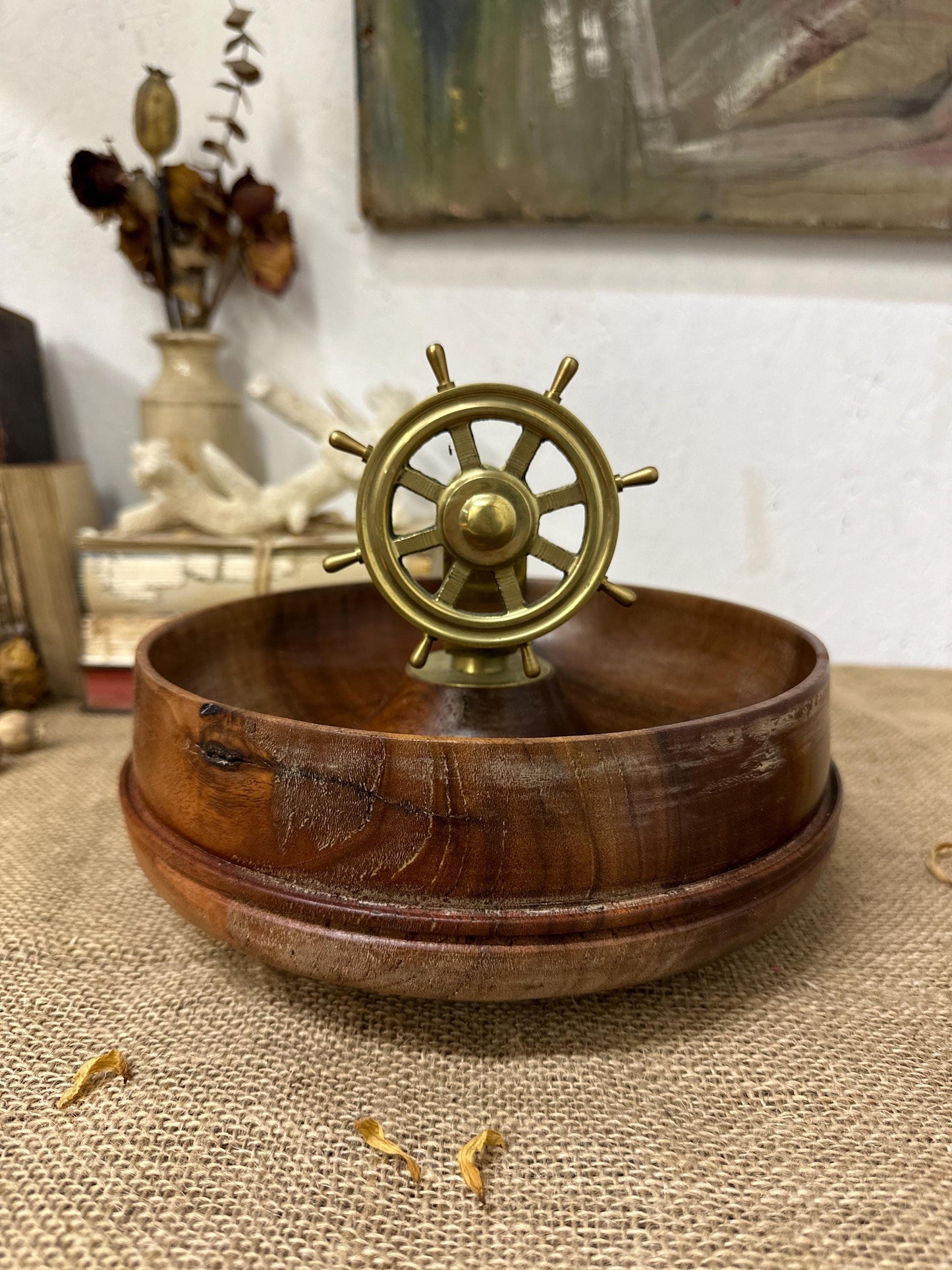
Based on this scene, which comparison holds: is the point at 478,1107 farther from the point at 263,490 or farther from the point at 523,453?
the point at 263,490

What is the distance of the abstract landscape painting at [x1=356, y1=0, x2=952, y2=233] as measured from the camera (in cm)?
127

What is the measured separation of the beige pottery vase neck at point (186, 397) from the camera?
1343 mm

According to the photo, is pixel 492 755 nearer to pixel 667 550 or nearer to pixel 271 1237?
pixel 271 1237

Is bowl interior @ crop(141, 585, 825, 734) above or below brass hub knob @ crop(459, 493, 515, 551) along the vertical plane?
below

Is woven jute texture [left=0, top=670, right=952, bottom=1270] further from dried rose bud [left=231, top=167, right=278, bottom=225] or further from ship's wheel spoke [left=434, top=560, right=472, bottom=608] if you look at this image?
dried rose bud [left=231, top=167, right=278, bottom=225]

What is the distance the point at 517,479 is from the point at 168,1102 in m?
0.52

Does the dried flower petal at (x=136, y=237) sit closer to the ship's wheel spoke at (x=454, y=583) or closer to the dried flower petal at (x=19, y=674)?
the dried flower petal at (x=19, y=674)

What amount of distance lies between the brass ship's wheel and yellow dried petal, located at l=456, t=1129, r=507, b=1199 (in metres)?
0.35

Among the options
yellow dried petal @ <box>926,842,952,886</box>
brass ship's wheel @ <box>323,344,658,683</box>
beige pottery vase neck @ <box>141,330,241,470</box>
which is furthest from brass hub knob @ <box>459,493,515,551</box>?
beige pottery vase neck @ <box>141,330,241,470</box>

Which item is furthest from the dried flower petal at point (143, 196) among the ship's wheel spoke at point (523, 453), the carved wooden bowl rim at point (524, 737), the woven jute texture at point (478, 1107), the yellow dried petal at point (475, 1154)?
the yellow dried petal at point (475, 1154)

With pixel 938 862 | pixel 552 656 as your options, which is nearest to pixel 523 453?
pixel 552 656

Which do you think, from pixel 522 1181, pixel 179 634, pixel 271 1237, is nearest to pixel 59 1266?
pixel 271 1237

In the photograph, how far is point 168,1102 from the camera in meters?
0.54

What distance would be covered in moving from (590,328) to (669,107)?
0.34 metres
